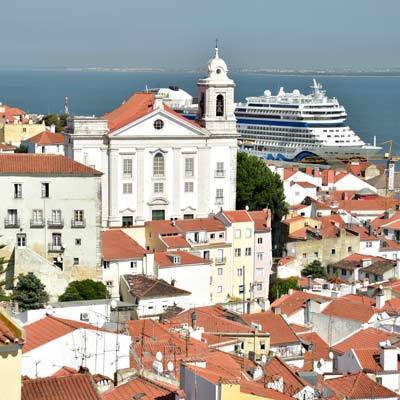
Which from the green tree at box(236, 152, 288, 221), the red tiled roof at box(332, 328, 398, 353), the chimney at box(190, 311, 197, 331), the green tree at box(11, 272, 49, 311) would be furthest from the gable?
the red tiled roof at box(332, 328, 398, 353)

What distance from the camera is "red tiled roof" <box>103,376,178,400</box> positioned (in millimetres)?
11742

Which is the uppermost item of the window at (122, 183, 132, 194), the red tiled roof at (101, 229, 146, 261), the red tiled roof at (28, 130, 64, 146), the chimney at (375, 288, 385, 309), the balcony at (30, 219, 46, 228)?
the red tiled roof at (28, 130, 64, 146)

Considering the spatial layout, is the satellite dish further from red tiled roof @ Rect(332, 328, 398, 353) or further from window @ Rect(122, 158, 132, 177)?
window @ Rect(122, 158, 132, 177)

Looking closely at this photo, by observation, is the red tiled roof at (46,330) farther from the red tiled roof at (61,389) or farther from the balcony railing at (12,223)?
the balcony railing at (12,223)

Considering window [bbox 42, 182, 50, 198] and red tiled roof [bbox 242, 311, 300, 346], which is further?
window [bbox 42, 182, 50, 198]

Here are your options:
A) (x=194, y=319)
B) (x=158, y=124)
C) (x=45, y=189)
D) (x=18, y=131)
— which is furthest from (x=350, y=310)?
(x=18, y=131)

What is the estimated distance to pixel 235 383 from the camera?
32.9 feet

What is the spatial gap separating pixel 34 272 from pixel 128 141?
1042cm

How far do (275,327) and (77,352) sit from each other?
21.8 ft

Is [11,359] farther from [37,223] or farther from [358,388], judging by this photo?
[37,223]

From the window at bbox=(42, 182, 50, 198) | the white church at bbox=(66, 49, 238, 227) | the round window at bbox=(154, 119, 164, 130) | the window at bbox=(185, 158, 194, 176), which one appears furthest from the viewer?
the window at bbox=(185, 158, 194, 176)

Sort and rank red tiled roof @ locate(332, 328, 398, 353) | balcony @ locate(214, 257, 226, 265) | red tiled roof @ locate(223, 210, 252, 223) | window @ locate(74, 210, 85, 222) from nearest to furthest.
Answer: red tiled roof @ locate(332, 328, 398, 353), window @ locate(74, 210, 85, 222), balcony @ locate(214, 257, 226, 265), red tiled roof @ locate(223, 210, 252, 223)

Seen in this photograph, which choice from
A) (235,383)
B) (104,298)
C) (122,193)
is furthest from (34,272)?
(235,383)

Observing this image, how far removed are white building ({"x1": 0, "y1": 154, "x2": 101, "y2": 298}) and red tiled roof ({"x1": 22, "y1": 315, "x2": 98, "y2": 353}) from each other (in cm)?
925
